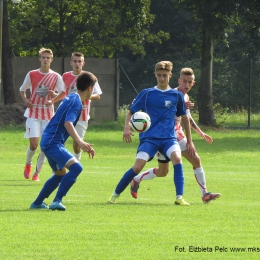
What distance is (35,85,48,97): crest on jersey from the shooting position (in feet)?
50.8

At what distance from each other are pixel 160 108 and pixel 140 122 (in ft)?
1.51

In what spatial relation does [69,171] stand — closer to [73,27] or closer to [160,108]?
[160,108]

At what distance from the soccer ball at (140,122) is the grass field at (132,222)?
98 centimetres

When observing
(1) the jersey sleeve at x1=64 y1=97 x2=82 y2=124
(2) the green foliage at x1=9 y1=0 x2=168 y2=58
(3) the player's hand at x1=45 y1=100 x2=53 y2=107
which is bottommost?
(3) the player's hand at x1=45 y1=100 x2=53 y2=107

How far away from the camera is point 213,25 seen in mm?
31234

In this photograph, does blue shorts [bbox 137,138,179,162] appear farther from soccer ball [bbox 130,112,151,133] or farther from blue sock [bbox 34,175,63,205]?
blue sock [bbox 34,175,63,205]

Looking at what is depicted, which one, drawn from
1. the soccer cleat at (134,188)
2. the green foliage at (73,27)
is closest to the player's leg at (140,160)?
the soccer cleat at (134,188)

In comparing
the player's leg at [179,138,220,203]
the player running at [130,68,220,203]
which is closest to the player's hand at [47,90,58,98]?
the player running at [130,68,220,203]

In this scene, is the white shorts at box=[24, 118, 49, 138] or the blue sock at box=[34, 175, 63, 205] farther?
the white shorts at box=[24, 118, 49, 138]

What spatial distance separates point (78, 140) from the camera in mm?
9914

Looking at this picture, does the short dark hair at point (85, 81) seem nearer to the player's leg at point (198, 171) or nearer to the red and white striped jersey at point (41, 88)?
the player's leg at point (198, 171)

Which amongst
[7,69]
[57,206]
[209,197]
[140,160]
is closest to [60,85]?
[140,160]

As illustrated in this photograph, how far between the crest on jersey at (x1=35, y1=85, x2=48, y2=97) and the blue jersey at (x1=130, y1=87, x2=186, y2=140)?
14.4 ft

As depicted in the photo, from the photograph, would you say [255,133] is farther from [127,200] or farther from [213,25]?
[127,200]
